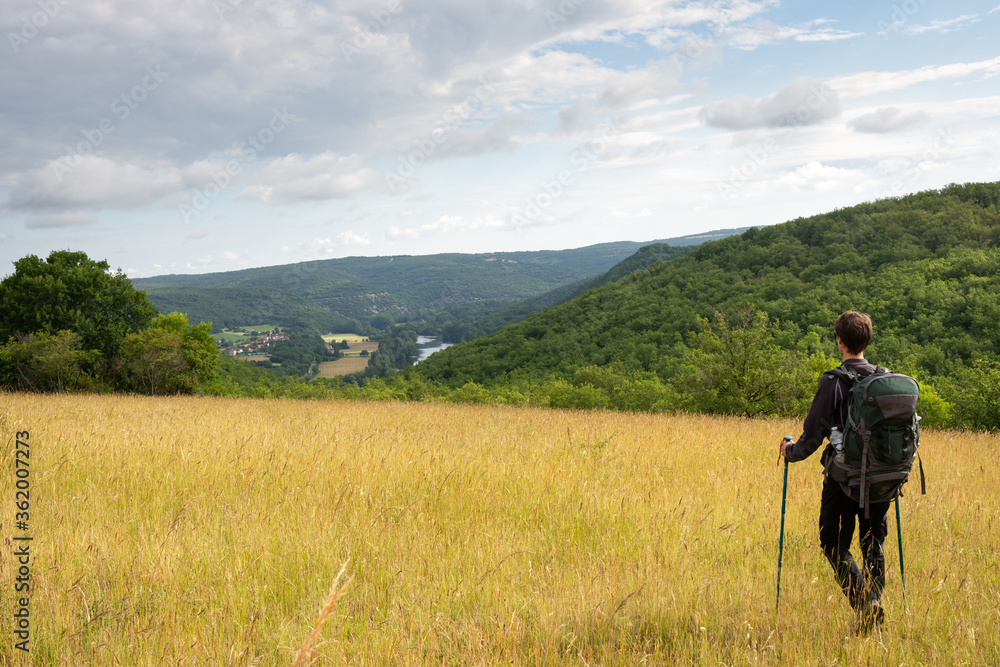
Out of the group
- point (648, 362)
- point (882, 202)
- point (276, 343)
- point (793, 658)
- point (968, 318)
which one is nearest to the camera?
point (793, 658)

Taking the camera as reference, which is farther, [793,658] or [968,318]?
[968,318]

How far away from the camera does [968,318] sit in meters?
47.1

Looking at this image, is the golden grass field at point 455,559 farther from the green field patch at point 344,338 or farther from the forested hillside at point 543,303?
the green field patch at point 344,338

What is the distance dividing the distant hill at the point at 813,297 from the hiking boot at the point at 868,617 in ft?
141

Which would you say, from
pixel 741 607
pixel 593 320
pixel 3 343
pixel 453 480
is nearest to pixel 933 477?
pixel 741 607

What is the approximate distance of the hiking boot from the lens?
9.02 ft

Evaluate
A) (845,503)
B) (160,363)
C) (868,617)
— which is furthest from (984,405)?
(160,363)

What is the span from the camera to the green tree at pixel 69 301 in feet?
78.8

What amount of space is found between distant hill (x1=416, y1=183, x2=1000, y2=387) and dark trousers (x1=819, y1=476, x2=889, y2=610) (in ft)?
140

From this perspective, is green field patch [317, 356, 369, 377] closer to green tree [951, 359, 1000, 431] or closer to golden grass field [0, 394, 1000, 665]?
green tree [951, 359, 1000, 431]

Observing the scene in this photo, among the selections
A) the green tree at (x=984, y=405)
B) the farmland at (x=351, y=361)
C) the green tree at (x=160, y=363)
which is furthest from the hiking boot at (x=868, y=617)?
the farmland at (x=351, y=361)

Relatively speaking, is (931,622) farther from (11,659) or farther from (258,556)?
(11,659)

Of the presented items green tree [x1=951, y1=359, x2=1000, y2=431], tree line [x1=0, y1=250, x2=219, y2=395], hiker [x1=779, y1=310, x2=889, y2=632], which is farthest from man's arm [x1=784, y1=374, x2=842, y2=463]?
tree line [x1=0, y1=250, x2=219, y2=395]

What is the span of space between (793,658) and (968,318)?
6114 cm
